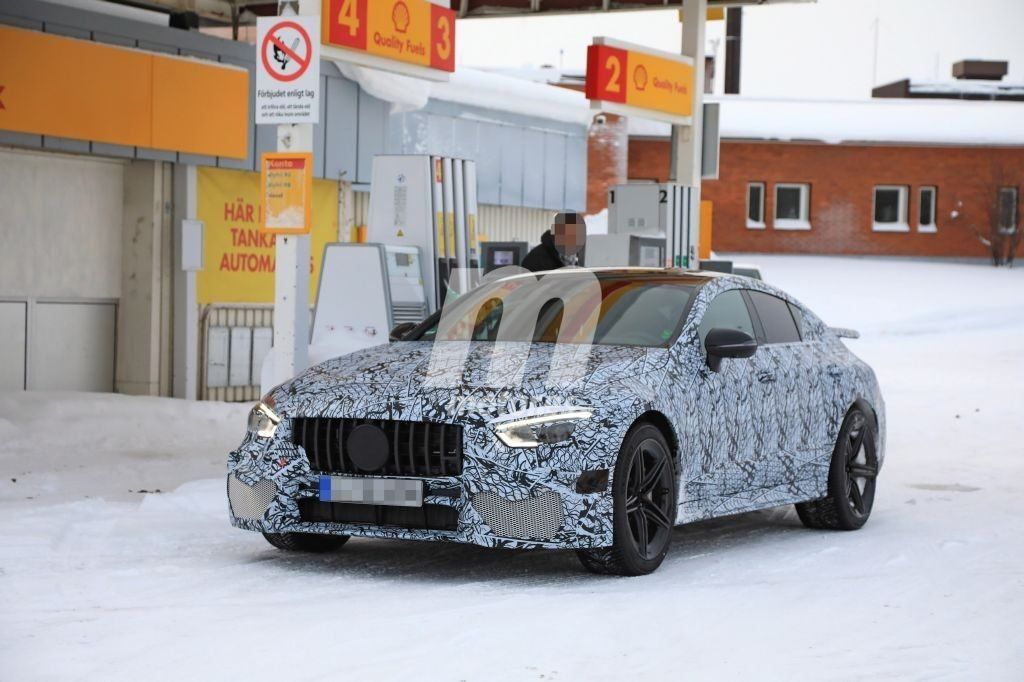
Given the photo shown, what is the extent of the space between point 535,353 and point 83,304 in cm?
1017

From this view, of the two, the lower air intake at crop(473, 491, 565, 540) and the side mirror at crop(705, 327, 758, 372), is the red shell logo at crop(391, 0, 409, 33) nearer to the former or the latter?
the side mirror at crop(705, 327, 758, 372)

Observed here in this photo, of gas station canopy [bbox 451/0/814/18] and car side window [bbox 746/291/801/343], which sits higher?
gas station canopy [bbox 451/0/814/18]

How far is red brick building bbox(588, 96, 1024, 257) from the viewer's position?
4981 cm

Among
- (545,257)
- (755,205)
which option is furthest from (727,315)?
(755,205)

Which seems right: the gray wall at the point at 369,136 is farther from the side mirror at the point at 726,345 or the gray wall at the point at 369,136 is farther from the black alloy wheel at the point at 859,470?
the side mirror at the point at 726,345

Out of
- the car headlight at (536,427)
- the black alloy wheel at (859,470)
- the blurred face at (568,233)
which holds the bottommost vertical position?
the black alloy wheel at (859,470)

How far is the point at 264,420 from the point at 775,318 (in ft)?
10.7

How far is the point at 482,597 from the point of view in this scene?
7297 millimetres

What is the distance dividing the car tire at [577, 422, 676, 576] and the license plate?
2.79ft

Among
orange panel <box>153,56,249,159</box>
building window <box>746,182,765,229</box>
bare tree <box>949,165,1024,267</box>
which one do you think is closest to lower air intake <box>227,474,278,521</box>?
orange panel <box>153,56,249,159</box>

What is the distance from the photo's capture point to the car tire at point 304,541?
27.4 ft

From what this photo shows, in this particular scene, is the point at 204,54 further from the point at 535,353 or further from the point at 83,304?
the point at 535,353

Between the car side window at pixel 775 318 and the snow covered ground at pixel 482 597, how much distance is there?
3.72ft

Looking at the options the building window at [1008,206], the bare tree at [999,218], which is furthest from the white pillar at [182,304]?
the building window at [1008,206]
